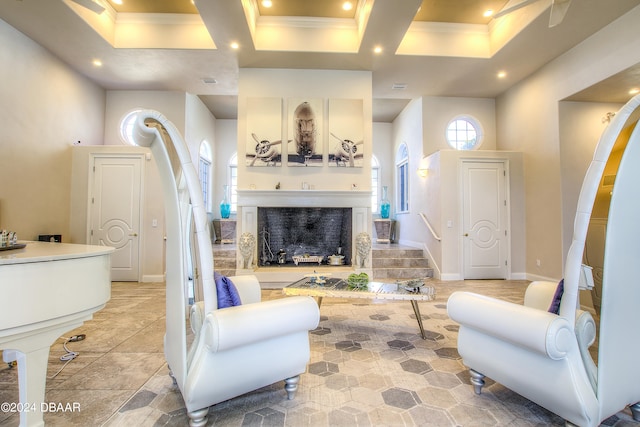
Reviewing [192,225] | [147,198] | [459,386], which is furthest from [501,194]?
[147,198]

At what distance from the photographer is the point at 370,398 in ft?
6.17

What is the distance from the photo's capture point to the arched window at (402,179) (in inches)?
311

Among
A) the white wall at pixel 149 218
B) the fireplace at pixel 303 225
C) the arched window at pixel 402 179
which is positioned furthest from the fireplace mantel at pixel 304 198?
the arched window at pixel 402 179

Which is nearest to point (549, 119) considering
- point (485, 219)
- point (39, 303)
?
point (485, 219)

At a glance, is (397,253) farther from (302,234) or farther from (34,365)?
(34,365)

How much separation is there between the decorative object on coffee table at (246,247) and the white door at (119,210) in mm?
1995

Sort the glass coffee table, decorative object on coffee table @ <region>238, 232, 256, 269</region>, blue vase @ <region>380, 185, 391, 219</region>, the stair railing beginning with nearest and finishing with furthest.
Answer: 1. the glass coffee table
2. decorative object on coffee table @ <region>238, 232, 256, 269</region>
3. the stair railing
4. blue vase @ <region>380, 185, 391, 219</region>

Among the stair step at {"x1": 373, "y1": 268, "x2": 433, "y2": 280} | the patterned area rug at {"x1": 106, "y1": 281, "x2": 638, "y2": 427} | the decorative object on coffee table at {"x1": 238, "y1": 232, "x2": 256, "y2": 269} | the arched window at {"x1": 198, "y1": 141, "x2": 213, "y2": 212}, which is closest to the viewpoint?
the patterned area rug at {"x1": 106, "y1": 281, "x2": 638, "y2": 427}

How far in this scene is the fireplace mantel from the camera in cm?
519

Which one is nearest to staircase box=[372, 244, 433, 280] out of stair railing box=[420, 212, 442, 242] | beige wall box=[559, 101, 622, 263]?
stair railing box=[420, 212, 442, 242]

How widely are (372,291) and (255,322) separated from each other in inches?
61.0

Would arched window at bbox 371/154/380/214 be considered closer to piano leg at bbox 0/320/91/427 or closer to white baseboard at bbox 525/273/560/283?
white baseboard at bbox 525/273/560/283

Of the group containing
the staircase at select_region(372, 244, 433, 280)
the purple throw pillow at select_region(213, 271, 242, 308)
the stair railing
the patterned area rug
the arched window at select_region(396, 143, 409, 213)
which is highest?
the arched window at select_region(396, 143, 409, 213)

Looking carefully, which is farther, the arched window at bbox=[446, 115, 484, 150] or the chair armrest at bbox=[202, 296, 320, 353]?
the arched window at bbox=[446, 115, 484, 150]
